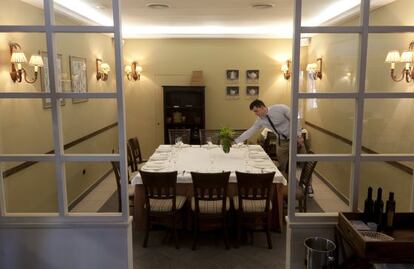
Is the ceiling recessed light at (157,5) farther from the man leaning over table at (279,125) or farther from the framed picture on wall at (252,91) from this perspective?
the framed picture on wall at (252,91)

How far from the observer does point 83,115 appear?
5.23 m

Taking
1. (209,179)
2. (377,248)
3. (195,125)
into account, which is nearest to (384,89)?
(209,179)

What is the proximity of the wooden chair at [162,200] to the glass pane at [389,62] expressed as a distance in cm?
251

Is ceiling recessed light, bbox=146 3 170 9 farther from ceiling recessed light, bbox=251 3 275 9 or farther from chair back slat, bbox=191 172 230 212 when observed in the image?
chair back slat, bbox=191 172 230 212

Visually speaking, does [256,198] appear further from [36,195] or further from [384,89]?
[36,195]

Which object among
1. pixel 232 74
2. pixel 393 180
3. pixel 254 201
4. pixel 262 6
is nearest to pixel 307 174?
pixel 254 201

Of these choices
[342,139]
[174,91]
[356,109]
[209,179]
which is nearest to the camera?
[356,109]

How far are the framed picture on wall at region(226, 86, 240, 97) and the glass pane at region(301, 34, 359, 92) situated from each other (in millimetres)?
1365

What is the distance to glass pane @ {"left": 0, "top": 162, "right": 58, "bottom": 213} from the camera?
3.34 m

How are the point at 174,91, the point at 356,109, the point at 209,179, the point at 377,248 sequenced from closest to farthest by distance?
the point at 377,248 → the point at 356,109 → the point at 209,179 → the point at 174,91

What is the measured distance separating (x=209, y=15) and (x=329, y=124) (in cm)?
260

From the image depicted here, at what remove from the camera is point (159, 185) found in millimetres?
3527

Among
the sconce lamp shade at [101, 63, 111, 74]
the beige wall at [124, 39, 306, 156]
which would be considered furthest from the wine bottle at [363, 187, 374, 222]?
the beige wall at [124, 39, 306, 156]

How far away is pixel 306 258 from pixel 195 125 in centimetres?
535
